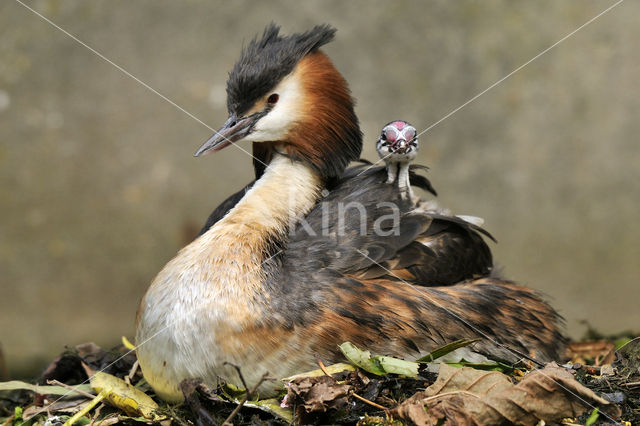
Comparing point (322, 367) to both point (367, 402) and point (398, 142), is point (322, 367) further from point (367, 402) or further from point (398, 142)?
point (398, 142)

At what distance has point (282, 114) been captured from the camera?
2141mm

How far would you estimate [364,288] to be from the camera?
1.99 meters

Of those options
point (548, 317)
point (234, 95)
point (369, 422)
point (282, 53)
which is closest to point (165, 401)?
point (369, 422)

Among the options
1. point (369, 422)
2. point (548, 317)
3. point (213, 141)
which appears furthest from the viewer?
point (548, 317)

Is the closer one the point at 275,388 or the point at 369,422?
the point at 369,422

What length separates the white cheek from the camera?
2.14 meters

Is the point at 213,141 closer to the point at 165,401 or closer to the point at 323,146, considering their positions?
the point at 323,146

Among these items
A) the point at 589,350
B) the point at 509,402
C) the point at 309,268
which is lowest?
the point at 509,402

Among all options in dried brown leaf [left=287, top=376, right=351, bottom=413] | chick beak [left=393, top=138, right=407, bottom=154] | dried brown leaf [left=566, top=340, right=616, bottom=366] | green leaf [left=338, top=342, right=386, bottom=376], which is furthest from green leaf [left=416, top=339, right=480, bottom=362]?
dried brown leaf [left=566, top=340, right=616, bottom=366]

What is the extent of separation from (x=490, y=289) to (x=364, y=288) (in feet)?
1.57

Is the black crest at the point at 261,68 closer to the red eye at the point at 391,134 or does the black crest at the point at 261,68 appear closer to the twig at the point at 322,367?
the red eye at the point at 391,134

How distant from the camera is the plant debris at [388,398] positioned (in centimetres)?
163

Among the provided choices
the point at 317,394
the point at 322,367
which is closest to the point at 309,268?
the point at 322,367

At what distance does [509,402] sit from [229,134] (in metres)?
1.06
